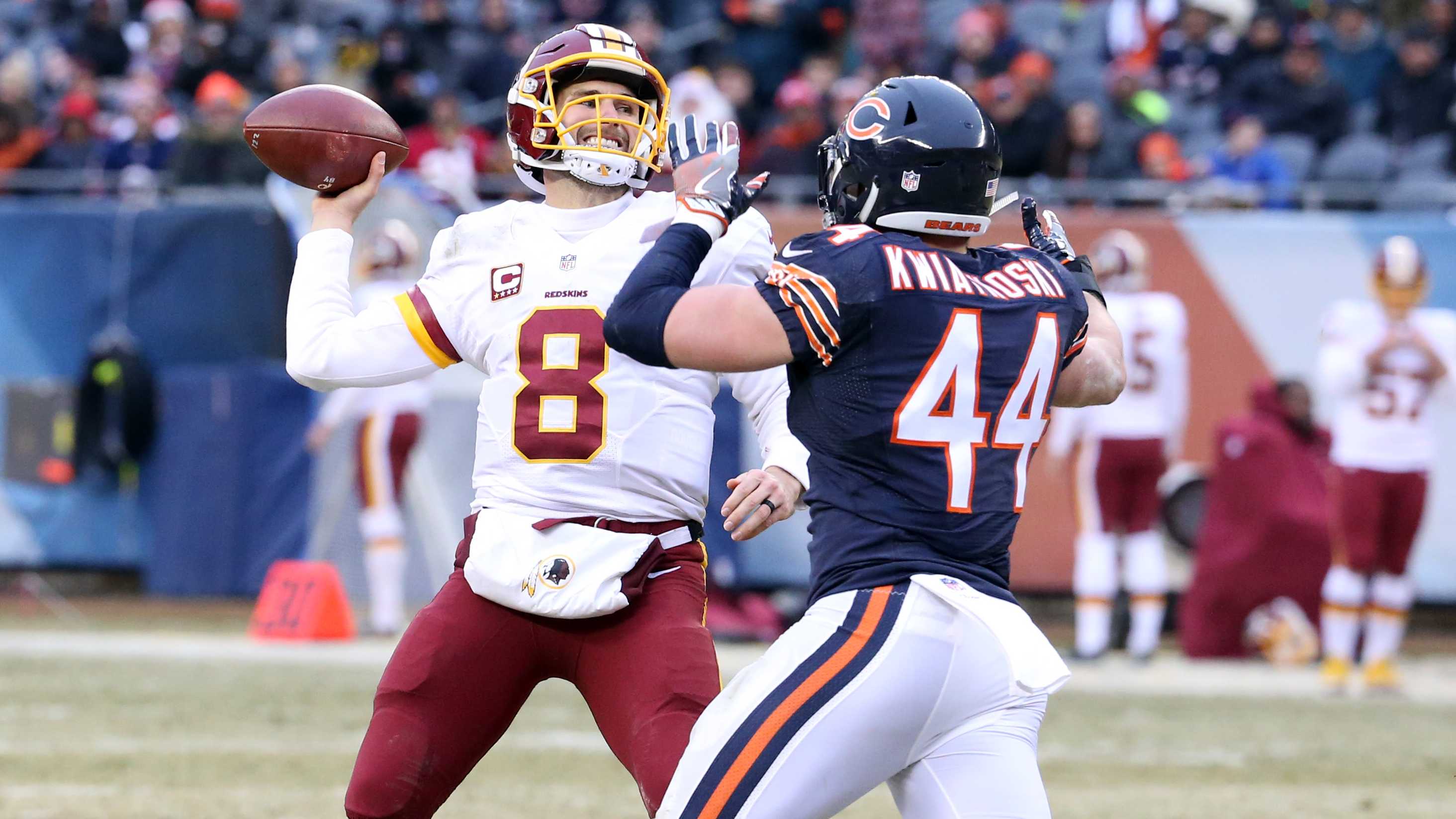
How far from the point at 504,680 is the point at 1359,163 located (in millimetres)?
8264

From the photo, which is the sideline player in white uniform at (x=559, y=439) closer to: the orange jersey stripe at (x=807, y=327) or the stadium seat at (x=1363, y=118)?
the orange jersey stripe at (x=807, y=327)

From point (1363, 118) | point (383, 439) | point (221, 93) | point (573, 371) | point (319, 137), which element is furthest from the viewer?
point (221, 93)

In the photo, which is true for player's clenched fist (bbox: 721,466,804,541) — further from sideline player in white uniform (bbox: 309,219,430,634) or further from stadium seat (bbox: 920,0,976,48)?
stadium seat (bbox: 920,0,976,48)

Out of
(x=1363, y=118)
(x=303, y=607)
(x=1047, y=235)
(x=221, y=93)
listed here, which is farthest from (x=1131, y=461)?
(x=221, y=93)

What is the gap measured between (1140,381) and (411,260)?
379 centimetres

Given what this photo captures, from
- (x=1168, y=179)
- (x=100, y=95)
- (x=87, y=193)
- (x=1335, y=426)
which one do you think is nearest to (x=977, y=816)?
(x=1335, y=426)

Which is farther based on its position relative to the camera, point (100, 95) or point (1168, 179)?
point (100, 95)

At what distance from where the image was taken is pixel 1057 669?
106 inches

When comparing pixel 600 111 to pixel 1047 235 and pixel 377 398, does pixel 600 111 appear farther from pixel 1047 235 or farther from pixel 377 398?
pixel 377 398

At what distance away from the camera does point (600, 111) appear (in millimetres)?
3340

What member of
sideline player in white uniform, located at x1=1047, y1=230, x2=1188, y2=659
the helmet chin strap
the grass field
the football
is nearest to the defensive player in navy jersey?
the helmet chin strap

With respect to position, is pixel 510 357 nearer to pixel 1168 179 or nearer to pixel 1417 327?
pixel 1417 327

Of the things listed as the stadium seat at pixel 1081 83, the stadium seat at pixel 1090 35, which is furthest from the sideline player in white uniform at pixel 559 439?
the stadium seat at pixel 1090 35

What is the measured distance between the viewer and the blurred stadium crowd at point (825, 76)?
10617mm
